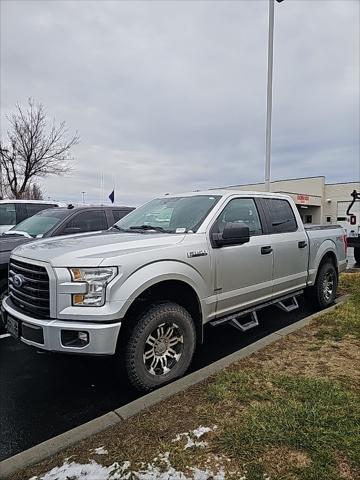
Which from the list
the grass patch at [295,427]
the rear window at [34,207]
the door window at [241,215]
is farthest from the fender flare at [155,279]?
the rear window at [34,207]

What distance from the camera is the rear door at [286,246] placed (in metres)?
4.84

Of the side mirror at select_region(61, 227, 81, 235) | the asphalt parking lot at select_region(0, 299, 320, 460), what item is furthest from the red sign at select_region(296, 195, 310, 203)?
the asphalt parking lot at select_region(0, 299, 320, 460)

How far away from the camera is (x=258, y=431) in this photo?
98.3 inches

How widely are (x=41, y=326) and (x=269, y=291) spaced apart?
9.37 ft

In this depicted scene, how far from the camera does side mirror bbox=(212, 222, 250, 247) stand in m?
3.83

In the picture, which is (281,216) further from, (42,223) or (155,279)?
(42,223)

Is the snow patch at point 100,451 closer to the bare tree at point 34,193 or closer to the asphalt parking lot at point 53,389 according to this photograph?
the asphalt parking lot at point 53,389

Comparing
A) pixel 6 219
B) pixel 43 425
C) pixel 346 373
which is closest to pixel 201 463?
pixel 43 425

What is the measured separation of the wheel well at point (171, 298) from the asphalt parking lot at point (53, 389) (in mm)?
488

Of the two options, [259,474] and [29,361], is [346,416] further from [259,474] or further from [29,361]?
[29,361]

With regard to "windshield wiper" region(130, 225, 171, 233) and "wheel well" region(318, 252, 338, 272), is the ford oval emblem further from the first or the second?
Result: "wheel well" region(318, 252, 338, 272)

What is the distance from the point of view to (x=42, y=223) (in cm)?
644

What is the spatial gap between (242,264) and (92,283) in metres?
1.89

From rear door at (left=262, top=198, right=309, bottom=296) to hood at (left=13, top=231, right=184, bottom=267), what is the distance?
1723mm
